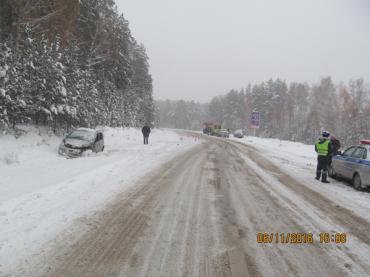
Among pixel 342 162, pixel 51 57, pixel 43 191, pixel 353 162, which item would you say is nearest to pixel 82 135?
pixel 51 57

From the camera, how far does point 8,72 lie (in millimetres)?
15414

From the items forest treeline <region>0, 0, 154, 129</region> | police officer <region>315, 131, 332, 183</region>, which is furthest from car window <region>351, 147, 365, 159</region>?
forest treeline <region>0, 0, 154, 129</region>

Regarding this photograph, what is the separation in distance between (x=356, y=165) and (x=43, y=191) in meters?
9.95

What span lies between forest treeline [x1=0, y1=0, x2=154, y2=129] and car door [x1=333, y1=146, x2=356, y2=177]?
14.9m

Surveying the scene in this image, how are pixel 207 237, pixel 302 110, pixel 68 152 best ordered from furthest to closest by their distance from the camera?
pixel 302 110 < pixel 68 152 < pixel 207 237

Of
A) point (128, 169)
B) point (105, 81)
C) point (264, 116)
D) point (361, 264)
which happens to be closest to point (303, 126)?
point (264, 116)

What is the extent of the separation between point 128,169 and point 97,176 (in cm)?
199

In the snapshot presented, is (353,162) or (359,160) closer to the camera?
(359,160)

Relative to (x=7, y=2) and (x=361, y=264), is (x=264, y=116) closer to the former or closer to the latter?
(x=7, y=2)

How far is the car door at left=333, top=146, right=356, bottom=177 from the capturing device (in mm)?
11776

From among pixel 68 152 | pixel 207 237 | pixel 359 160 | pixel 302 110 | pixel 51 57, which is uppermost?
pixel 302 110

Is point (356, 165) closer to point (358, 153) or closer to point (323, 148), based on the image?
point (358, 153)

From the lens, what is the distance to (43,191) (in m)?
7.75

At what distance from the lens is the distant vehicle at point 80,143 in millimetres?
16094
